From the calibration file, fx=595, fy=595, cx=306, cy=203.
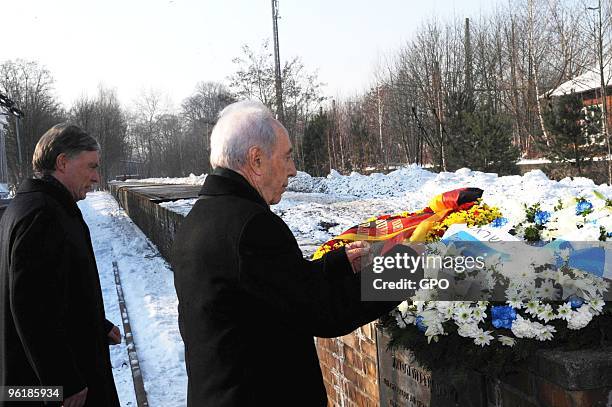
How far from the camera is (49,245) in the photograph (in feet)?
8.41

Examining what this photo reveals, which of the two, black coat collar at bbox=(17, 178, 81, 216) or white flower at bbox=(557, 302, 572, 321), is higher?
black coat collar at bbox=(17, 178, 81, 216)

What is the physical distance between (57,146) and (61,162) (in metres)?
0.08

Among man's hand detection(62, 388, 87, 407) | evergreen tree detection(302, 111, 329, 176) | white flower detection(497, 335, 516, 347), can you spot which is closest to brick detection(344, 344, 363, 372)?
white flower detection(497, 335, 516, 347)

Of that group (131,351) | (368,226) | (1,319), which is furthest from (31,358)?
(131,351)

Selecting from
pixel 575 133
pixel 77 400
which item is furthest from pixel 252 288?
pixel 575 133

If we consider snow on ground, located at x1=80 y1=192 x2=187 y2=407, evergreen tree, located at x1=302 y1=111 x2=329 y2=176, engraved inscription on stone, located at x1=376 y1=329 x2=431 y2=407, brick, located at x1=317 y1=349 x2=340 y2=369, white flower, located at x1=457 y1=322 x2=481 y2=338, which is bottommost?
snow on ground, located at x1=80 y1=192 x2=187 y2=407

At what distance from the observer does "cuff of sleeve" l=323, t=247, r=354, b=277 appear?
192cm

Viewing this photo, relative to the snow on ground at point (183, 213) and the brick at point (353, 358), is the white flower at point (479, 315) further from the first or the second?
the brick at point (353, 358)

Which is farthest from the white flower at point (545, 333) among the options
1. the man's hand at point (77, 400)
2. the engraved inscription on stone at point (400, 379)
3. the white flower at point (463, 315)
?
the man's hand at point (77, 400)

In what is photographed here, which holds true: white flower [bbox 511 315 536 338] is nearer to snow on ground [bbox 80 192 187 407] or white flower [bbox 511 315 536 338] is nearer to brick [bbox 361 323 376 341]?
brick [bbox 361 323 376 341]

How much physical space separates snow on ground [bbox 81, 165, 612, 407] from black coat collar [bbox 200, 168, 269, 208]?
1.55 meters

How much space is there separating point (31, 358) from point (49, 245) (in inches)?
18.6

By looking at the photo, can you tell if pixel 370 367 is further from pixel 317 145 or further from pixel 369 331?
pixel 317 145

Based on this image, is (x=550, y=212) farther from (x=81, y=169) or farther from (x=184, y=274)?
(x=81, y=169)
